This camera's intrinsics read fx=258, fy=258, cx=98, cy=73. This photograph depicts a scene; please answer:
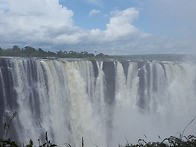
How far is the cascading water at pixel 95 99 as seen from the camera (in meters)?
11.2

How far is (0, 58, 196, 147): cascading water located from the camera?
1116 centimetres

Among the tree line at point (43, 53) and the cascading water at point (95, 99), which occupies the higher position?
the tree line at point (43, 53)

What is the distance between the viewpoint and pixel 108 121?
14.8 m

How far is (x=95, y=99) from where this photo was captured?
566 inches

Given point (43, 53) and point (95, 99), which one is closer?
point (95, 99)

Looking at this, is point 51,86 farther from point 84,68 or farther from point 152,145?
point 152,145

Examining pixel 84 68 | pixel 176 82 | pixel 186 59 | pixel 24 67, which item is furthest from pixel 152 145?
pixel 186 59

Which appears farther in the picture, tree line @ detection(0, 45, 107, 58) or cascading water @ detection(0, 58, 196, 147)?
tree line @ detection(0, 45, 107, 58)

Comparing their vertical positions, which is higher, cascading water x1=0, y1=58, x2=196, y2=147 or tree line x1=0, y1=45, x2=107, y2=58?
tree line x1=0, y1=45, x2=107, y2=58

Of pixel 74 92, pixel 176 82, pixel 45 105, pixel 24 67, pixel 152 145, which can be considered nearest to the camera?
pixel 152 145

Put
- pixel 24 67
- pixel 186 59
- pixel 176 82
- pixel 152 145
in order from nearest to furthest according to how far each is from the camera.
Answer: pixel 152 145 < pixel 24 67 < pixel 176 82 < pixel 186 59

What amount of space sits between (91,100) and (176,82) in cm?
604

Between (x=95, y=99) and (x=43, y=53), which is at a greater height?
(x=43, y=53)

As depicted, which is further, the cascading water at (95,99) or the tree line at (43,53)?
the tree line at (43,53)
